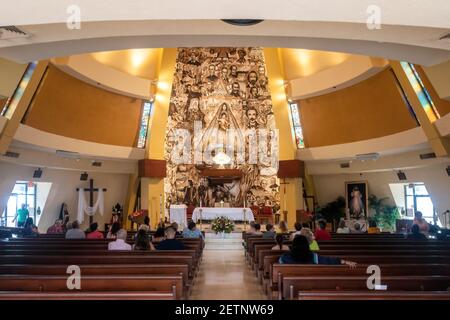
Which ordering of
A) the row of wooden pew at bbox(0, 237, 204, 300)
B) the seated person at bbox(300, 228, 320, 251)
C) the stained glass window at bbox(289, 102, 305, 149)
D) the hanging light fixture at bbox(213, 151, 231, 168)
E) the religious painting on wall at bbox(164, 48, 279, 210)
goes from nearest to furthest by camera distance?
the row of wooden pew at bbox(0, 237, 204, 300), the seated person at bbox(300, 228, 320, 251), the stained glass window at bbox(289, 102, 305, 149), the religious painting on wall at bbox(164, 48, 279, 210), the hanging light fixture at bbox(213, 151, 231, 168)

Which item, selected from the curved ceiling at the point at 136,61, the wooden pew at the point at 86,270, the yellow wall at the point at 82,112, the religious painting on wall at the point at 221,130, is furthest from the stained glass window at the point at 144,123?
the wooden pew at the point at 86,270

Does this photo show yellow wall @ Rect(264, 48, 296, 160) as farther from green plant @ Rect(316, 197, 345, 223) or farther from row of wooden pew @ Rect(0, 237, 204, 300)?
row of wooden pew @ Rect(0, 237, 204, 300)

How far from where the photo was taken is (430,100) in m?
11.0

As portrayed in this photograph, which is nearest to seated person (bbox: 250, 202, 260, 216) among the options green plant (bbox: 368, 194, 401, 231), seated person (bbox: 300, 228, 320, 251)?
green plant (bbox: 368, 194, 401, 231)

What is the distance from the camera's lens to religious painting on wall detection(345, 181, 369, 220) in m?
16.9

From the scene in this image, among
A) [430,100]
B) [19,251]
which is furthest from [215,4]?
[430,100]

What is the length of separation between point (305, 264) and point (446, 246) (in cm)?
343

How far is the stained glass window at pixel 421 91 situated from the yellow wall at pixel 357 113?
1262 mm

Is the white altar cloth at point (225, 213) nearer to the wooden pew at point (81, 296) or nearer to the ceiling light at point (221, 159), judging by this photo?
the ceiling light at point (221, 159)

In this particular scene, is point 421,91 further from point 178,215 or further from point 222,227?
point 178,215

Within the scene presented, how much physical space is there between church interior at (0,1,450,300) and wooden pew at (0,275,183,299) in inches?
0.7

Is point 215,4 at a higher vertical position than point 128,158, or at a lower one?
lower

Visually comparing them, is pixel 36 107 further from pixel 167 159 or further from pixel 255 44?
pixel 255 44

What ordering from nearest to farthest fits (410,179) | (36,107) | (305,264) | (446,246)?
1. (305,264)
2. (446,246)
3. (36,107)
4. (410,179)
